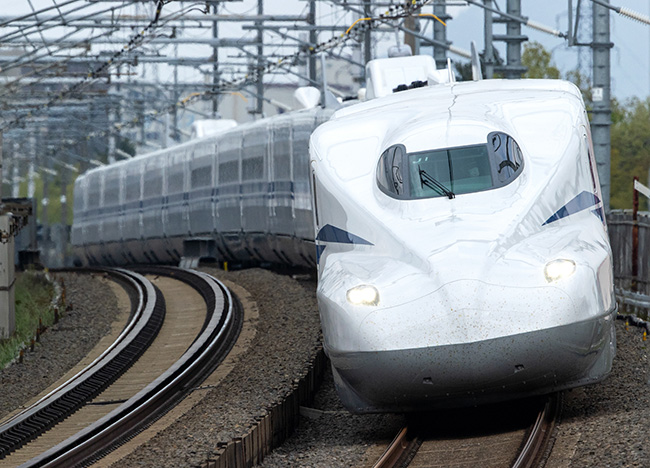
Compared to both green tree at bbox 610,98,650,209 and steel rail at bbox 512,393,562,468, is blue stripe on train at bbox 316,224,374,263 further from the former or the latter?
green tree at bbox 610,98,650,209

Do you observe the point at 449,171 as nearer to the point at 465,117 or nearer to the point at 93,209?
the point at 465,117

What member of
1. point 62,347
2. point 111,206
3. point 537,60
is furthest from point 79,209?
point 537,60

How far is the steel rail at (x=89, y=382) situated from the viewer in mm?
11828

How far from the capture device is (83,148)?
2687 inches

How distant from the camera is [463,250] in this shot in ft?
30.9

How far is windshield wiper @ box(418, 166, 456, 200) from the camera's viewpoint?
10336 millimetres

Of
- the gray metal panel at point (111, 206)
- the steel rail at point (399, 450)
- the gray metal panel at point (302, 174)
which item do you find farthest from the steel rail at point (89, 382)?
the gray metal panel at point (111, 206)

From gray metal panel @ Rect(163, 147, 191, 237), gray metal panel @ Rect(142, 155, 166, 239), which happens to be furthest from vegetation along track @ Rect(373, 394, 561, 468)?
gray metal panel @ Rect(142, 155, 166, 239)

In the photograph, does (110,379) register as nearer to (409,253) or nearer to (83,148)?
(409,253)

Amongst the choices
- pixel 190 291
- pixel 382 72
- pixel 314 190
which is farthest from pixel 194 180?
pixel 314 190

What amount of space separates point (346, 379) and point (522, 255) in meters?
1.87

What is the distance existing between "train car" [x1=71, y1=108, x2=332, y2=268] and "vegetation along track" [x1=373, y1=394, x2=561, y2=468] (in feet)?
34.1

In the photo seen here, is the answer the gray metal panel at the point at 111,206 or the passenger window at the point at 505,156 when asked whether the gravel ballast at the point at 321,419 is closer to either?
the passenger window at the point at 505,156

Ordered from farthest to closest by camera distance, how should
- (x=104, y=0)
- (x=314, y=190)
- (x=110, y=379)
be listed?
(x=104, y=0), (x=110, y=379), (x=314, y=190)
